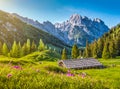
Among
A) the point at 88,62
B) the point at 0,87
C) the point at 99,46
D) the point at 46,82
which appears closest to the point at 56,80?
the point at 46,82

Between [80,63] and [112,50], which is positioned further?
[112,50]

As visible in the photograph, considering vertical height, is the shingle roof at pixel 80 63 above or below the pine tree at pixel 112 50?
below

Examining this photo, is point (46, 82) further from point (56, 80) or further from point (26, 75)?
point (26, 75)

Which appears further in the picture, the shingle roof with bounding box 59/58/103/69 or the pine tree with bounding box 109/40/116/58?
the pine tree with bounding box 109/40/116/58

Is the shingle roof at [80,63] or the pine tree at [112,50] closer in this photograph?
the shingle roof at [80,63]

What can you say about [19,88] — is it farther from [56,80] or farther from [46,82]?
[56,80]

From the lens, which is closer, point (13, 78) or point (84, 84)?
point (13, 78)

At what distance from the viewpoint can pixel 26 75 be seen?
11977 millimetres

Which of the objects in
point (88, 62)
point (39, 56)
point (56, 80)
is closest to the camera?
point (56, 80)

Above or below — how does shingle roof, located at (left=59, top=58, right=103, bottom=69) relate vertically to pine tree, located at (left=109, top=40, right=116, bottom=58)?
below

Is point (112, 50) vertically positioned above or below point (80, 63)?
above

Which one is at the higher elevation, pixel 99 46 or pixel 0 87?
pixel 99 46

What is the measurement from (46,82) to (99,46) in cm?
15694

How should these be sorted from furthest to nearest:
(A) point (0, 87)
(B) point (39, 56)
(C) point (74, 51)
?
(C) point (74, 51), (B) point (39, 56), (A) point (0, 87)
